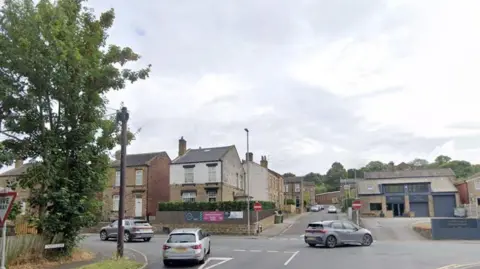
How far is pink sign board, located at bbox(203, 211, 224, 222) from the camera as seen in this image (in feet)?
136

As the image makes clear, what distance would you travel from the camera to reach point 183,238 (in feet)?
56.7

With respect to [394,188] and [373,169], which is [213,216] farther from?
[373,169]

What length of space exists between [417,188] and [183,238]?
5960 centimetres

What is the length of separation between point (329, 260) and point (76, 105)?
12.2 meters

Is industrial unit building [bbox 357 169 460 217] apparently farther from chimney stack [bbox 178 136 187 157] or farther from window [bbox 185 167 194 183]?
window [bbox 185 167 194 183]

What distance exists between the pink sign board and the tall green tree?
23.4 meters

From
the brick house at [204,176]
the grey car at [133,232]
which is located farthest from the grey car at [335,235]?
the brick house at [204,176]

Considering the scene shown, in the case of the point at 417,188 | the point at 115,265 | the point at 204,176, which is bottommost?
the point at 115,265

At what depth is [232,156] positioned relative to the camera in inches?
2031

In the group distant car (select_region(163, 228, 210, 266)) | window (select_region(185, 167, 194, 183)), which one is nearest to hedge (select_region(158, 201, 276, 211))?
window (select_region(185, 167, 194, 183))

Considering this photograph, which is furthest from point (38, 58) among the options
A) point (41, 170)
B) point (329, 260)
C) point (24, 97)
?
point (329, 260)

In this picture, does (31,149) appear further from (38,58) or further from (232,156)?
(232,156)

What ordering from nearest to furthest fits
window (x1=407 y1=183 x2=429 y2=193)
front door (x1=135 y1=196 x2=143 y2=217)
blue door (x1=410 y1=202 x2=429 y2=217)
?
front door (x1=135 y1=196 x2=143 y2=217) < blue door (x1=410 y1=202 x2=429 y2=217) < window (x1=407 y1=183 x2=429 y2=193)

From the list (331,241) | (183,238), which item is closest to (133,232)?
(183,238)
